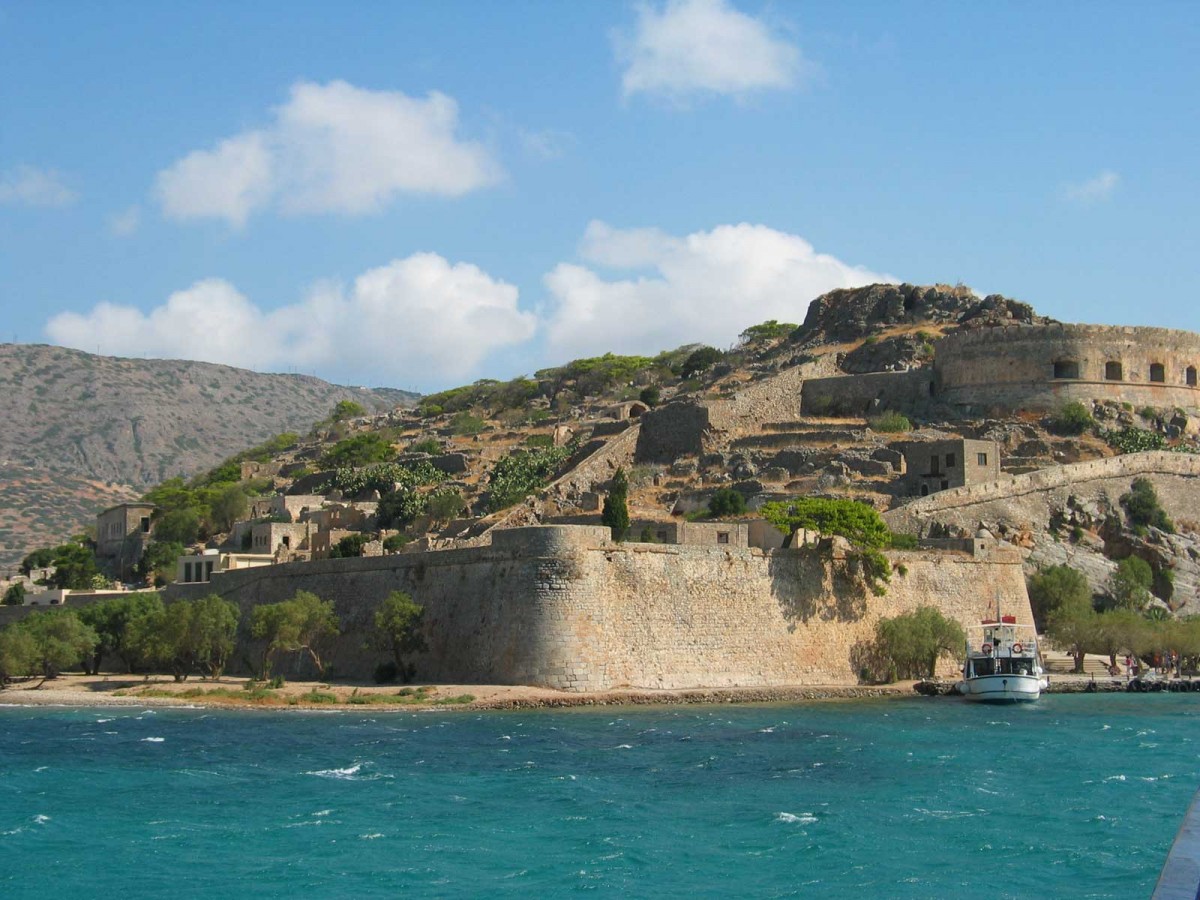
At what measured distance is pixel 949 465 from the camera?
53312 millimetres

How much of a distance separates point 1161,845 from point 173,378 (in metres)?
174

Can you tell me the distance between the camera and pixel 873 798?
26203 millimetres

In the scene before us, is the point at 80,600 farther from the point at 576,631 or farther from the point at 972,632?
the point at 972,632

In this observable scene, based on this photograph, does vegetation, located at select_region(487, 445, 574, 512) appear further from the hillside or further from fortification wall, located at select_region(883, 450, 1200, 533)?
the hillside

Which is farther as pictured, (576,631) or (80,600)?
(80,600)

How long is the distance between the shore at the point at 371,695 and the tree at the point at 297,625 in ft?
3.82

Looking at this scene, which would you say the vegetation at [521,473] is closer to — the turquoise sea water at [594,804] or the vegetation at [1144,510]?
the vegetation at [1144,510]

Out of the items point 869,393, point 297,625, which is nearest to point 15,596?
point 297,625

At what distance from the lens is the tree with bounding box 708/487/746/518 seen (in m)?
52.2

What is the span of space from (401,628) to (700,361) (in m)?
49.4

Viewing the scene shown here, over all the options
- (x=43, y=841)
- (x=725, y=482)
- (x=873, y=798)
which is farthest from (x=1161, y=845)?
(x=725, y=482)

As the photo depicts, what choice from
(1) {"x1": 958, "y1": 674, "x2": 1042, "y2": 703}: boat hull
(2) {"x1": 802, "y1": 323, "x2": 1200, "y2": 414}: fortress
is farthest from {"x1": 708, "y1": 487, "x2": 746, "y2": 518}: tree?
(2) {"x1": 802, "y1": 323, "x2": 1200, "y2": 414}: fortress

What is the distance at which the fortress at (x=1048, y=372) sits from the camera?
204 ft

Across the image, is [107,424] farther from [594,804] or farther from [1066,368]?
[594,804]
